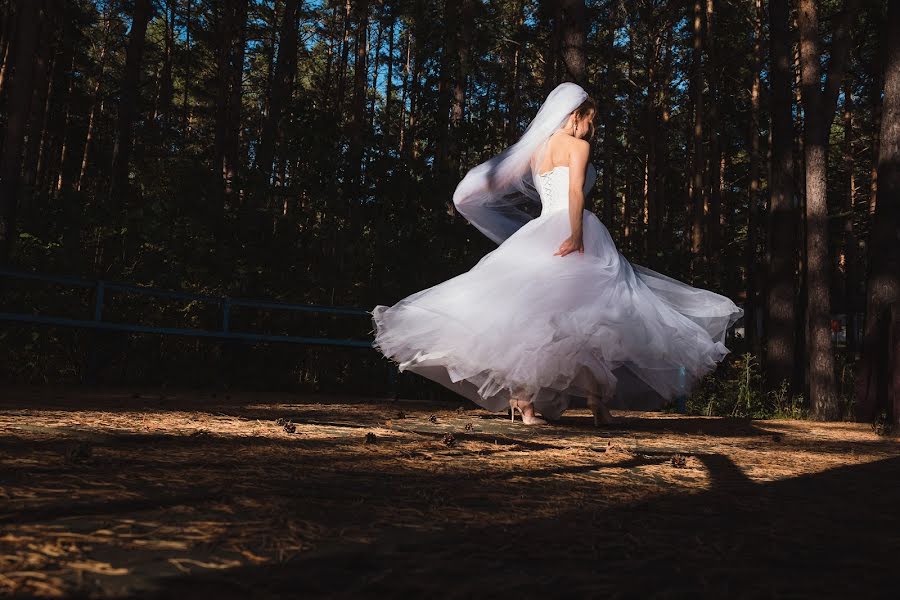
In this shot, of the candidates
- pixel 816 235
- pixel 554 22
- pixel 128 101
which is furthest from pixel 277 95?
pixel 816 235

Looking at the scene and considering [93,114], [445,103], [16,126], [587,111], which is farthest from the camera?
[93,114]

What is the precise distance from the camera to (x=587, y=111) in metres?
7.12

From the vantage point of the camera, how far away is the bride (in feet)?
20.1

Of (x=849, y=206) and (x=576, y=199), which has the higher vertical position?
(x=849, y=206)

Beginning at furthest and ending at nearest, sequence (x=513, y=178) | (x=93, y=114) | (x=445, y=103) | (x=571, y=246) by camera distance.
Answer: (x=93, y=114), (x=445, y=103), (x=513, y=178), (x=571, y=246)

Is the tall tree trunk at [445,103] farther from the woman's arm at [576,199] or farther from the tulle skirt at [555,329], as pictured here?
the tulle skirt at [555,329]

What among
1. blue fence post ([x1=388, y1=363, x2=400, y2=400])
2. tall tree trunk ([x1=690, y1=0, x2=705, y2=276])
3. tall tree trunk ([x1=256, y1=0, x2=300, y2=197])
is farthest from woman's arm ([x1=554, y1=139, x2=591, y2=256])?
tall tree trunk ([x1=690, y1=0, x2=705, y2=276])

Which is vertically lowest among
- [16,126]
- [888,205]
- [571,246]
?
[571,246]

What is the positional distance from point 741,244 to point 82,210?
113 ft

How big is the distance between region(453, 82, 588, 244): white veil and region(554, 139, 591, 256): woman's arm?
1.50 feet

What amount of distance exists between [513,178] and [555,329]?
6.54 ft

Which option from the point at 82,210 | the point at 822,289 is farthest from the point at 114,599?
the point at 822,289

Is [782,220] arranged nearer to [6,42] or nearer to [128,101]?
[128,101]

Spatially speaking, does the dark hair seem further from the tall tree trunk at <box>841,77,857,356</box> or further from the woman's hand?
the tall tree trunk at <box>841,77,857,356</box>
